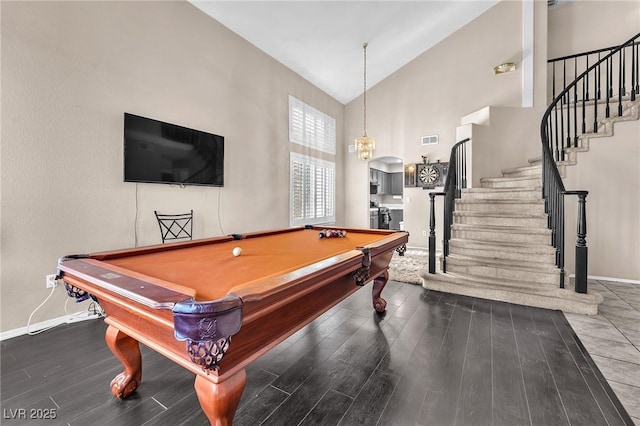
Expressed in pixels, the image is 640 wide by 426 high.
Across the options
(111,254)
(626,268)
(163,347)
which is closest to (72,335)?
(111,254)

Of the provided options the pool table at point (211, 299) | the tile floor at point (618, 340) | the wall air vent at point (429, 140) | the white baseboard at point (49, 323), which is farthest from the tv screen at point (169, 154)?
the wall air vent at point (429, 140)

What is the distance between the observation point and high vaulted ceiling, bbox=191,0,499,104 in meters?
4.03

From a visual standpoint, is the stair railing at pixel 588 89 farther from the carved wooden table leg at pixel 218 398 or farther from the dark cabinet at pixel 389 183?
the carved wooden table leg at pixel 218 398

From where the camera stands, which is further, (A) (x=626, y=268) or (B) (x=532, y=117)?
(B) (x=532, y=117)

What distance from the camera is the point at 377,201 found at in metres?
9.45

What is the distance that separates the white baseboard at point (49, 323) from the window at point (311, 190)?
3.37 meters

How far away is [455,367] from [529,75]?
5.88m

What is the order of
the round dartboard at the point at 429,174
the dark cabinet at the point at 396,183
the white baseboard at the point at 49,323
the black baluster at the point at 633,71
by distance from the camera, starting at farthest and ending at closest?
the dark cabinet at the point at 396,183
the round dartboard at the point at 429,174
the black baluster at the point at 633,71
the white baseboard at the point at 49,323

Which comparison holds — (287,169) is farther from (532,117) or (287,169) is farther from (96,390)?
(532,117)

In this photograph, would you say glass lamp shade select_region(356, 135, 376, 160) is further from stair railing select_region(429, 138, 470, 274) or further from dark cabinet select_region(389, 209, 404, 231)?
dark cabinet select_region(389, 209, 404, 231)

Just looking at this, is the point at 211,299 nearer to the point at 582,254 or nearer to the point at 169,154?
the point at 169,154

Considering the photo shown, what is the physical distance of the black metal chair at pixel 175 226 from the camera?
328 centimetres

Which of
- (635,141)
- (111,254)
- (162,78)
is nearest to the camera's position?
(111,254)

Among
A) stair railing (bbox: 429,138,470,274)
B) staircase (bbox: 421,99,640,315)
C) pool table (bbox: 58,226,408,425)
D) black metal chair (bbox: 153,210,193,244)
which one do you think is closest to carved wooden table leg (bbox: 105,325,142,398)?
pool table (bbox: 58,226,408,425)
